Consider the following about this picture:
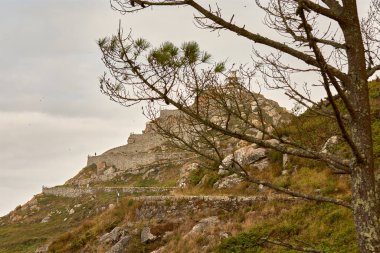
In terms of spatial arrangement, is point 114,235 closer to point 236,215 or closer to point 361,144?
point 236,215

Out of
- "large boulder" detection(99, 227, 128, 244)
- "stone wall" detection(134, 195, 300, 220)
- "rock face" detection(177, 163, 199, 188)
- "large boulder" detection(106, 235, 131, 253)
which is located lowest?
"large boulder" detection(106, 235, 131, 253)

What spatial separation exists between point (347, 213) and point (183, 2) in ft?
39.0

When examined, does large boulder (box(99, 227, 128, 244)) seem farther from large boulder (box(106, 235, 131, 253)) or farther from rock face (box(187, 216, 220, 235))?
rock face (box(187, 216, 220, 235))

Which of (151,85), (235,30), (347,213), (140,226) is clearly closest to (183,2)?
(235,30)

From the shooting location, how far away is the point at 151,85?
14.8 ft

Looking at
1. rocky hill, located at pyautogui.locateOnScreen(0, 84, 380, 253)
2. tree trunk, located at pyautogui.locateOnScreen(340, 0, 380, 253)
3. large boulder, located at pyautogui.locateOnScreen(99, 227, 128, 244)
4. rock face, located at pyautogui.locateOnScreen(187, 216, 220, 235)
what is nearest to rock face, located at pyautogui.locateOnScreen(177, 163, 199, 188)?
rocky hill, located at pyautogui.locateOnScreen(0, 84, 380, 253)

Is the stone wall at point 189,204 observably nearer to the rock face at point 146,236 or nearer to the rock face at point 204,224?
the rock face at point 204,224

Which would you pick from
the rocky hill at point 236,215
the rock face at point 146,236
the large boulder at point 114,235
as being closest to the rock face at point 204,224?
the rocky hill at point 236,215

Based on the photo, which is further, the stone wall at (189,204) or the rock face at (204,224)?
the stone wall at (189,204)

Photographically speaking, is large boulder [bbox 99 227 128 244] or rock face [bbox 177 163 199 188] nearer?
large boulder [bbox 99 227 128 244]

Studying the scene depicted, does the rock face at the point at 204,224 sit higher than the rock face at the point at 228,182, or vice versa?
the rock face at the point at 228,182

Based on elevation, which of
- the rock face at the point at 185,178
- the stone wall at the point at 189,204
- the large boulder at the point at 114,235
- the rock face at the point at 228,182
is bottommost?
the large boulder at the point at 114,235

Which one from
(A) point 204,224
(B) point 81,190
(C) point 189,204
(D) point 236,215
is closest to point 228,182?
(C) point 189,204

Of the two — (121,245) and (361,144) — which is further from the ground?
(361,144)
